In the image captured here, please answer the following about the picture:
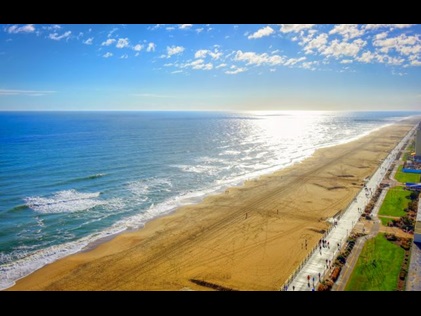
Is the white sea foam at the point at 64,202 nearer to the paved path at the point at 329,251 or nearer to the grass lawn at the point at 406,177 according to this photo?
the paved path at the point at 329,251

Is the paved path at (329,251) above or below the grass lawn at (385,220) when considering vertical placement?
below

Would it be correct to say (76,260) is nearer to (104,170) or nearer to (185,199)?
(185,199)

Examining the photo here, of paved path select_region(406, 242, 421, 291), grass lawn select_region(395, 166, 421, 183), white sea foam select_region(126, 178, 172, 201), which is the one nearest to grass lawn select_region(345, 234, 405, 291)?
paved path select_region(406, 242, 421, 291)

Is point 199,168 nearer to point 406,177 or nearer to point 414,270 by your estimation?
point 406,177

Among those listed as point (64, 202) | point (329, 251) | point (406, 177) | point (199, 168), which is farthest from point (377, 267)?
point (199, 168)

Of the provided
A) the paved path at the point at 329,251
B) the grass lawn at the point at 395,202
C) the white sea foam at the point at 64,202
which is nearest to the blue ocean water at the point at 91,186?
the white sea foam at the point at 64,202
